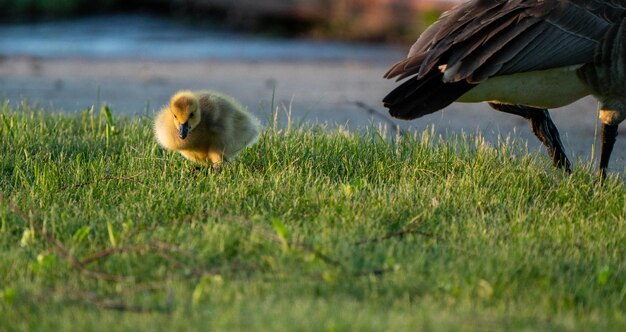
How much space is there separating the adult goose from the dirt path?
1214 millimetres

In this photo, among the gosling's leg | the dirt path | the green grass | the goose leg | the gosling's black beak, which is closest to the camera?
the green grass

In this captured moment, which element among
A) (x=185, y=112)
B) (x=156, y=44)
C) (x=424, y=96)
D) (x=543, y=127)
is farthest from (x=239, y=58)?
(x=424, y=96)

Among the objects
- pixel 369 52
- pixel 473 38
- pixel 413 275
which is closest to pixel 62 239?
pixel 413 275

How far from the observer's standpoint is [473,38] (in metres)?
5.41

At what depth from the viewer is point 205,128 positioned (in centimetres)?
575

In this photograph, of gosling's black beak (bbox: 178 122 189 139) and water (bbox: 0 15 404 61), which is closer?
gosling's black beak (bbox: 178 122 189 139)

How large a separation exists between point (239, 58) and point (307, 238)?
1008 centimetres

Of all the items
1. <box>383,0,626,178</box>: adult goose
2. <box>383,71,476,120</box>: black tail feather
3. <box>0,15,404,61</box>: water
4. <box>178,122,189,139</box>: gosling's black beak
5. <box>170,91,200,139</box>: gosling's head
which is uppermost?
<box>0,15,404,61</box>: water

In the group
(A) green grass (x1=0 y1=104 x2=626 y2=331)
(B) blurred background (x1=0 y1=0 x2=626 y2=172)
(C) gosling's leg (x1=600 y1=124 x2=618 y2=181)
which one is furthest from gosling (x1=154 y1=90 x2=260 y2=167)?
(C) gosling's leg (x1=600 y1=124 x2=618 y2=181)

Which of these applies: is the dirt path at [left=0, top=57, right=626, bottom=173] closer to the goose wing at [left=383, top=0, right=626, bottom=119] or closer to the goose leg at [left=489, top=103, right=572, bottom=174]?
the goose leg at [left=489, top=103, right=572, bottom=174]

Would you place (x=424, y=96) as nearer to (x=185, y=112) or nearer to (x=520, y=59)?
(x=520, y=59)

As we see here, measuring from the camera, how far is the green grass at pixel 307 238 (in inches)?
143

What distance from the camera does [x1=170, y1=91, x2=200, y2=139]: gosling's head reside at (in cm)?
554

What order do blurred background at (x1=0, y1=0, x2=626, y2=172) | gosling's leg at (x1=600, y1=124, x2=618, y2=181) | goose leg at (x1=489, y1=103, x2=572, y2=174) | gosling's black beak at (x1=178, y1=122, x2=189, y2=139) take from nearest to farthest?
gosling's black beak at (x1=178, y1=122, x2=189, y2=139), gosling's leg at (x1=600, y1=124, x2=618, y2=181), goose leg at (x1=489, y1=103, x2=572, y2=174), blurred background at (x1=0, y1=0, x2=626, y2=172)
